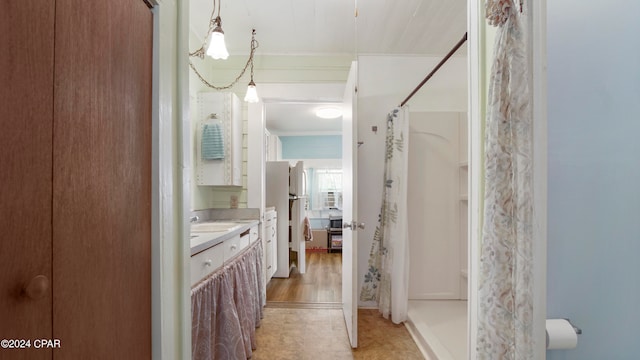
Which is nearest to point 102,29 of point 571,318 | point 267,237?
point 571,318

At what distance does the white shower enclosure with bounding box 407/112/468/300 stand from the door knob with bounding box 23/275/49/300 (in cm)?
264

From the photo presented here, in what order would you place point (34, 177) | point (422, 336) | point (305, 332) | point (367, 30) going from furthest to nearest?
point (367, 30)
point (305, 332)
point (422, 336)
point (34, 177)

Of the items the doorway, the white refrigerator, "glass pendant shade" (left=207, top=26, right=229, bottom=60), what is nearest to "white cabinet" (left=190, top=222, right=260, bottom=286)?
the doorway

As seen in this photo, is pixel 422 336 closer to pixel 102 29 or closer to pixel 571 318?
pixel 571 318

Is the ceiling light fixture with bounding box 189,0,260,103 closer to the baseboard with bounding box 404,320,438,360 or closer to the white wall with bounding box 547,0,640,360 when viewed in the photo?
the white wall with bounding box 547,0,640,360

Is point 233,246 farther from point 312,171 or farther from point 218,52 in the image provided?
point 312,171

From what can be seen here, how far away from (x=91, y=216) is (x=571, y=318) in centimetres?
127

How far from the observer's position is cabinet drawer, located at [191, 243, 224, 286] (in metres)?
1.23

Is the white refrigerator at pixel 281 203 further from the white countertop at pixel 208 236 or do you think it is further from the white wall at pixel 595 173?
the white wall at pixel 595 173

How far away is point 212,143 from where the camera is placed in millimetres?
2391

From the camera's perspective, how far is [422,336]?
2.00 m

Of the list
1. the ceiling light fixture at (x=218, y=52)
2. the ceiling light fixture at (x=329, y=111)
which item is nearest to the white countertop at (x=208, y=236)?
the ceiling light fixture at (x=218, y=52)

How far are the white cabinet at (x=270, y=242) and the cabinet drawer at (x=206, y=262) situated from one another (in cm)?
141

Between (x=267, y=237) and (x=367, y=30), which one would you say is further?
(x=267, y=237)
